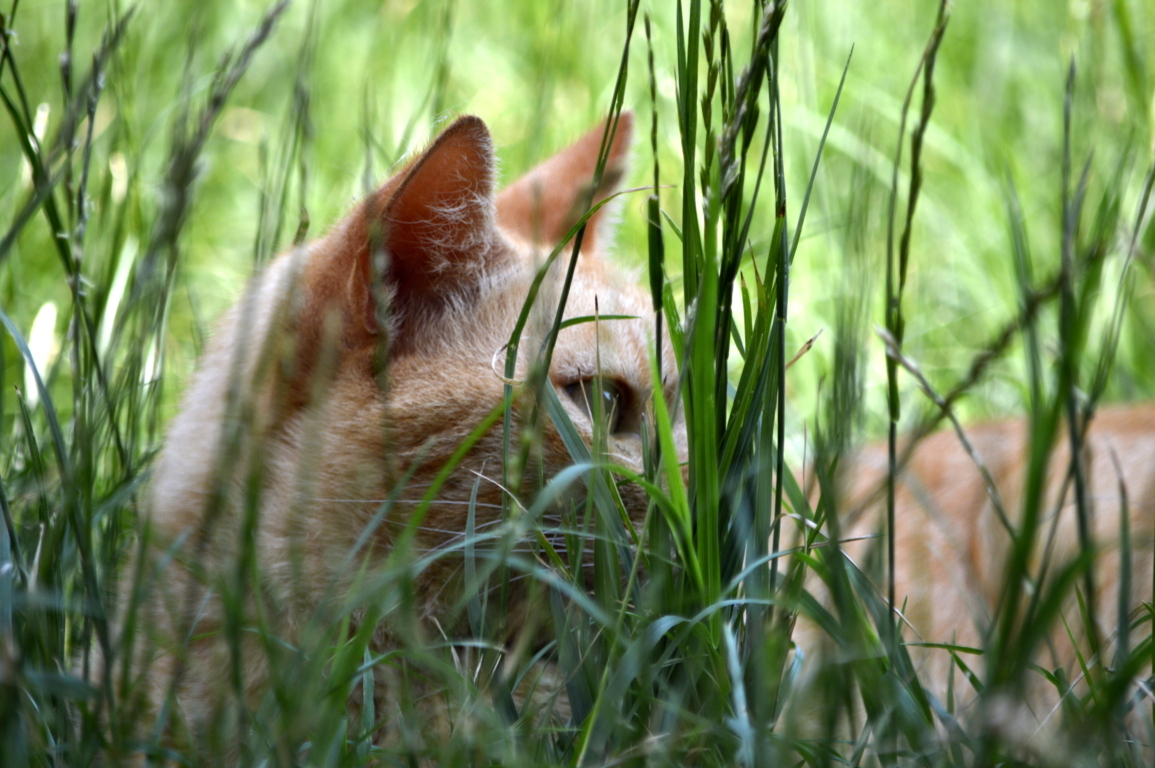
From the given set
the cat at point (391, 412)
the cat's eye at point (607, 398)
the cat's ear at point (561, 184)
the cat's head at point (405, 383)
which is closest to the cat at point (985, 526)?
the cat at point (391, 412)

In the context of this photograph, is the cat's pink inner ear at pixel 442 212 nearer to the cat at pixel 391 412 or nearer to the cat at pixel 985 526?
the cat at pixel 391 412

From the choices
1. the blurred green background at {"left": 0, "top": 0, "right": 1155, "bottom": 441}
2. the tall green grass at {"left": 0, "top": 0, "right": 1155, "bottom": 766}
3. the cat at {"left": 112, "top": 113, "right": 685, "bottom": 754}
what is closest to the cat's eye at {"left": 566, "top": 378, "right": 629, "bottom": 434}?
the cat at {"left": 112, "top": 113, "right": 685, "bottom": 754}

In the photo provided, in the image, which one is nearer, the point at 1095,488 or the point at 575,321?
the point at 575,321

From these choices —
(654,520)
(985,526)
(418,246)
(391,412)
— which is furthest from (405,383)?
(985,526)

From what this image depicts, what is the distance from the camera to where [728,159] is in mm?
987

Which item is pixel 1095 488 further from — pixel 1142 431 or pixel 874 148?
pixel 874 148

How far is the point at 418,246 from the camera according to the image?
60.3 inches

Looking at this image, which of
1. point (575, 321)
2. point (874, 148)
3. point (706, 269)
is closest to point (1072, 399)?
point (706, 269)

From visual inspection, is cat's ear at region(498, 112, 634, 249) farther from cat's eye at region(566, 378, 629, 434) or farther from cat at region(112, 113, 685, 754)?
cat's eye at region(566, 378, 629, 434)

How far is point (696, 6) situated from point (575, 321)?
1.29ft

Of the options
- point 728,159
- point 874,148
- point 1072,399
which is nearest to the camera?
point 1072,399

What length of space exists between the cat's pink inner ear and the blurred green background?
0.83 m

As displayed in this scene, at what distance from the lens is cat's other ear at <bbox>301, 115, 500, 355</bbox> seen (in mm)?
1376

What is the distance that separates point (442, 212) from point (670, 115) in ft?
7.05
